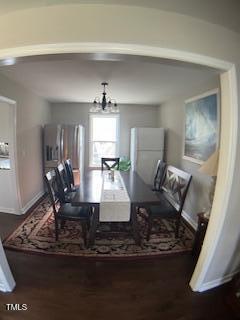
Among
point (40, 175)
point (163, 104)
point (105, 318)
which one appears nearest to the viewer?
point (105, 318)

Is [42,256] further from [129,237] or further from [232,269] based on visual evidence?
[232,269]

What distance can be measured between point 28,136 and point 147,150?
2627 millimetres

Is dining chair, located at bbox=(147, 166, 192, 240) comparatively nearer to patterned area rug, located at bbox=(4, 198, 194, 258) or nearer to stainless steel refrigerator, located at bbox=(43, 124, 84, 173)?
patterned area rug, located at bbox=(4, 198, 194, 258)

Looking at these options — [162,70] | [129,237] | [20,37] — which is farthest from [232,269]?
[20,37]

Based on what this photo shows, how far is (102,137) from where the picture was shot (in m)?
5.85

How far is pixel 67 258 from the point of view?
2467mm

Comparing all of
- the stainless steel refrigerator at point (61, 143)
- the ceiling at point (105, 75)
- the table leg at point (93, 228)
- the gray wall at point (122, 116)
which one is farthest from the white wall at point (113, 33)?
the gray wall at point (122, 116)

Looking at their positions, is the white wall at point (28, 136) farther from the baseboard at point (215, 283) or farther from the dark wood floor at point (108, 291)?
the baseboard at point (215, 283)

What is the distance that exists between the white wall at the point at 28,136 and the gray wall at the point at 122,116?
0.63 m

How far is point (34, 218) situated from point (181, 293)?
2676 mm

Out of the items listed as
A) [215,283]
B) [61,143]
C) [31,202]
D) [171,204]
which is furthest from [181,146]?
[31,202]

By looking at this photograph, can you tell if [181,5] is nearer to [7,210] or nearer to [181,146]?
[181,146]

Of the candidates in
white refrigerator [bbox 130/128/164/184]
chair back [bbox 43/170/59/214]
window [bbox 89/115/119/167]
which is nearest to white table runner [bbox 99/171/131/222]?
chair back [bbox 43/170/59/214]

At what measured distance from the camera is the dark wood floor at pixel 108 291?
176cm
